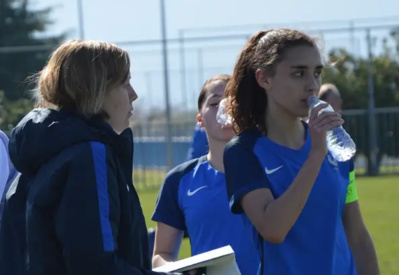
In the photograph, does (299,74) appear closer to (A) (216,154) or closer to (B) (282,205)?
(B) (282,205)

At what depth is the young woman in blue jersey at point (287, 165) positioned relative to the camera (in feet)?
11.4

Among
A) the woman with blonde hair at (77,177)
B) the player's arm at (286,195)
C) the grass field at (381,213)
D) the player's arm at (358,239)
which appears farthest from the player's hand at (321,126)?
→ the grass field at (381,213)

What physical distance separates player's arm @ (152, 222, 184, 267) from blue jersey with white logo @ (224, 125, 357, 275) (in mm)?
1206

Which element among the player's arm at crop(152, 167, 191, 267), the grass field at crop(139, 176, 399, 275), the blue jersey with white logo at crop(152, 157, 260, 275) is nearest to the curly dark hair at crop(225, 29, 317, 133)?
the blue jersey with white logo at crop(152, 157, 260, 275)

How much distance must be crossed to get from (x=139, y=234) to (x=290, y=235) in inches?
23.3

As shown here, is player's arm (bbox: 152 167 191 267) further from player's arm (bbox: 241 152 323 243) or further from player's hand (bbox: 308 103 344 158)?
player's hand (bbox: 308 103 344 158)

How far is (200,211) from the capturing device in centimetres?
468

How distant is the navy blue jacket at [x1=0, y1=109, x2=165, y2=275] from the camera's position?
3.01m

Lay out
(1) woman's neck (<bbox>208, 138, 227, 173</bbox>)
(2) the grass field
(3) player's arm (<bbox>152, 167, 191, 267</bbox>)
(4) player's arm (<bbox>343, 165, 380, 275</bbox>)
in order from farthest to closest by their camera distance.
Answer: (2) the grass field
(1) woman's neck (<bbox>208, 138, 227, 173</bbox>)
(3) player's arm (<bbox>152, 167, 191, 267</bbox>)
(4) player's arm (<bbox>343, 165, 380, 275</bbox>)

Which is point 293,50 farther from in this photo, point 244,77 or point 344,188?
point 344,188

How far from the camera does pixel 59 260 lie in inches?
121

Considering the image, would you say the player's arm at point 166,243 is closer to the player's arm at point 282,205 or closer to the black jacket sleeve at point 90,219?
the player's arm at point 282,205

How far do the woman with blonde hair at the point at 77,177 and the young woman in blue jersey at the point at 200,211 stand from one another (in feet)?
4.56

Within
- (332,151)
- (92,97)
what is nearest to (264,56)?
(332,151)
